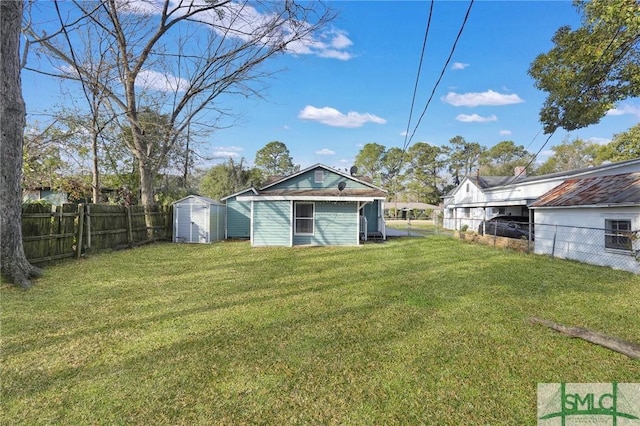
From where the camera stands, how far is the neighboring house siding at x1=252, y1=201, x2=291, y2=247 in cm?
1341

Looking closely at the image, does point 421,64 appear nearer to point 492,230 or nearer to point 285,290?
point 285,290

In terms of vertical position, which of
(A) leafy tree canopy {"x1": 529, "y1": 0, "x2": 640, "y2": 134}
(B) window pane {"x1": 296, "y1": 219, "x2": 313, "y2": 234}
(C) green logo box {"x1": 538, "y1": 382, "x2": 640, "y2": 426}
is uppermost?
(A) leafy tree canopy {"x1": 529, "y1": 0, "x2": 640, "y2": 134}

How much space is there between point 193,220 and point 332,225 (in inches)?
269

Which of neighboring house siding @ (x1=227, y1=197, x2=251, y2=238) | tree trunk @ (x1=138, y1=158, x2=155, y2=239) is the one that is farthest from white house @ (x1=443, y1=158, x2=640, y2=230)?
tree trunk @ (x1=138, y1=158, x2=155, y2=239)

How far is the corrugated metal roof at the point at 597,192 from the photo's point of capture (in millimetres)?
9281

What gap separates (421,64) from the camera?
289 inches

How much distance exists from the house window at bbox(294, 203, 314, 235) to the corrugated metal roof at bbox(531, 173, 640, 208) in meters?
9.28

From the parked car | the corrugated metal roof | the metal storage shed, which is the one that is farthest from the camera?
the parked car

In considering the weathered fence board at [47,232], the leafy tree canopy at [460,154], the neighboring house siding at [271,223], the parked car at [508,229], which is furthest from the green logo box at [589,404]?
the leafy tree canopy at [460,154]

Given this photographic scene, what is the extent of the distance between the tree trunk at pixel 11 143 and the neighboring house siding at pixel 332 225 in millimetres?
9038

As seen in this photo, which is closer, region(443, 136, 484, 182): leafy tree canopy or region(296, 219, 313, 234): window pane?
region(296, 219, 313, 234): window pane

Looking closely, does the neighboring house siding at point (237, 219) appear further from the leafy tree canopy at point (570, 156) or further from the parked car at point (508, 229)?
the leafy tree canopy at point (570, 156)

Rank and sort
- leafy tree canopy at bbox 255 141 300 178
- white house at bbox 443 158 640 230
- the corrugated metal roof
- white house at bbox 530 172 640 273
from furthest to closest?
leafy tree canopy at bbox 255 141 300 178, white house at bbox 443 158 640 230, the corrugated metal roof, white house at bbox 530 172 640 273

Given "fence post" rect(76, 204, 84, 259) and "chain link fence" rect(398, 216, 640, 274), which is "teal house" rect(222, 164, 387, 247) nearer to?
"fence post" rect(76, 204, 84, 259)
